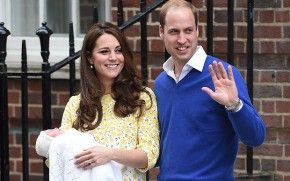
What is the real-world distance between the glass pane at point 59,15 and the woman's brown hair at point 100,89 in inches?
100

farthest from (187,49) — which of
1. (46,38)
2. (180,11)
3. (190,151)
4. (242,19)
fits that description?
(242,19)

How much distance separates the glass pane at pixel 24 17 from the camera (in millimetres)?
6152

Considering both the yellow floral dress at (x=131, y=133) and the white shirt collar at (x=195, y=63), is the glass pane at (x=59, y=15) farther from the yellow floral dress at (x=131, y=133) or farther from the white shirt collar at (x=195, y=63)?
the white shirt collar at (x=195, y=63)

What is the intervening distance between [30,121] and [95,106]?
7.91 feet

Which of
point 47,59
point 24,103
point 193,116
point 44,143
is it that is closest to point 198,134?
point 193,116

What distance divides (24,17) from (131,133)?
295cm

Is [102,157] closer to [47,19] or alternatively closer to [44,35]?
[44,35]

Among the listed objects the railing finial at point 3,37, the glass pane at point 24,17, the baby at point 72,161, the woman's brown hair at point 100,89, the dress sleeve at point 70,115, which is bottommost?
the baby at point 72,161

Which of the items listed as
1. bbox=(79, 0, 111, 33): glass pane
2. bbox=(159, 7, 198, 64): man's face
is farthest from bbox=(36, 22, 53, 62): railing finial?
bbox=(79, 0, 111, 33): glass pane

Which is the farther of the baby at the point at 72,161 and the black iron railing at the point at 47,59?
the black iron railing at the point at 47,59

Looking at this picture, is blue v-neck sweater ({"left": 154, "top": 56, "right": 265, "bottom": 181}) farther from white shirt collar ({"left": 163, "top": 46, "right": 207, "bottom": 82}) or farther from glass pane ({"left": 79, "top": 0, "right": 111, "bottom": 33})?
glass pane ({"left": 79, "top": 0, "right": 111, "bottom": 33})

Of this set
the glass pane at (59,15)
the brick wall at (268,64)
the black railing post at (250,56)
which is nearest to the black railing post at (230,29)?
the black railing post at (250,56)

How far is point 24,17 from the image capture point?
6160 mm

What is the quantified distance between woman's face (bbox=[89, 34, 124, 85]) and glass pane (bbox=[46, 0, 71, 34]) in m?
2.59
